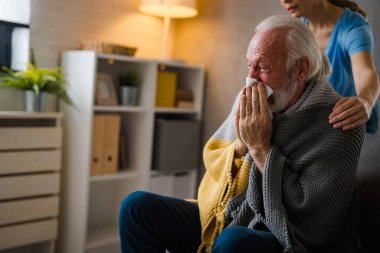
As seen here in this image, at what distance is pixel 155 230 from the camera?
4.63ft

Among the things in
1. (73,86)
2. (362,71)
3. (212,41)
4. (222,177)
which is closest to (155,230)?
(222,177)

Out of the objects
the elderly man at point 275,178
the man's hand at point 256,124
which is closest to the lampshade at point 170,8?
the elderly man at point 275,178

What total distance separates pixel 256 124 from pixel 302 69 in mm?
237

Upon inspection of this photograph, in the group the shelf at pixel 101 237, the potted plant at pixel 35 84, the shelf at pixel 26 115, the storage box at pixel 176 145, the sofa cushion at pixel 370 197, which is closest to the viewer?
the sofa cushion at pixel 370 197

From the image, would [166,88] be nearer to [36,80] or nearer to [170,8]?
[170,8]

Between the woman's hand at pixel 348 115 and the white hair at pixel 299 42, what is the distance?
14 cm

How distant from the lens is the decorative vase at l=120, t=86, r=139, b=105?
99.1 inches

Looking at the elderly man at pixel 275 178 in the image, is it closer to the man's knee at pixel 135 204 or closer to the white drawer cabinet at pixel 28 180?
the man's knee at pixel 135 204

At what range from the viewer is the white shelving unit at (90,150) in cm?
235

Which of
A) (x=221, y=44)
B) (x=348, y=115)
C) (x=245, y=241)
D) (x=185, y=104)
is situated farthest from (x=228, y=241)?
(x=221, y=44)

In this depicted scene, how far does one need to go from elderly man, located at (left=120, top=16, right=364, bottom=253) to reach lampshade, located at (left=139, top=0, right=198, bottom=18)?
138 cm

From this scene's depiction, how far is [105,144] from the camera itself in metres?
2.46

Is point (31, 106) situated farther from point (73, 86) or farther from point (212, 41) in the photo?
point (212, 41)

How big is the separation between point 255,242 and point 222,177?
0.97 ft
